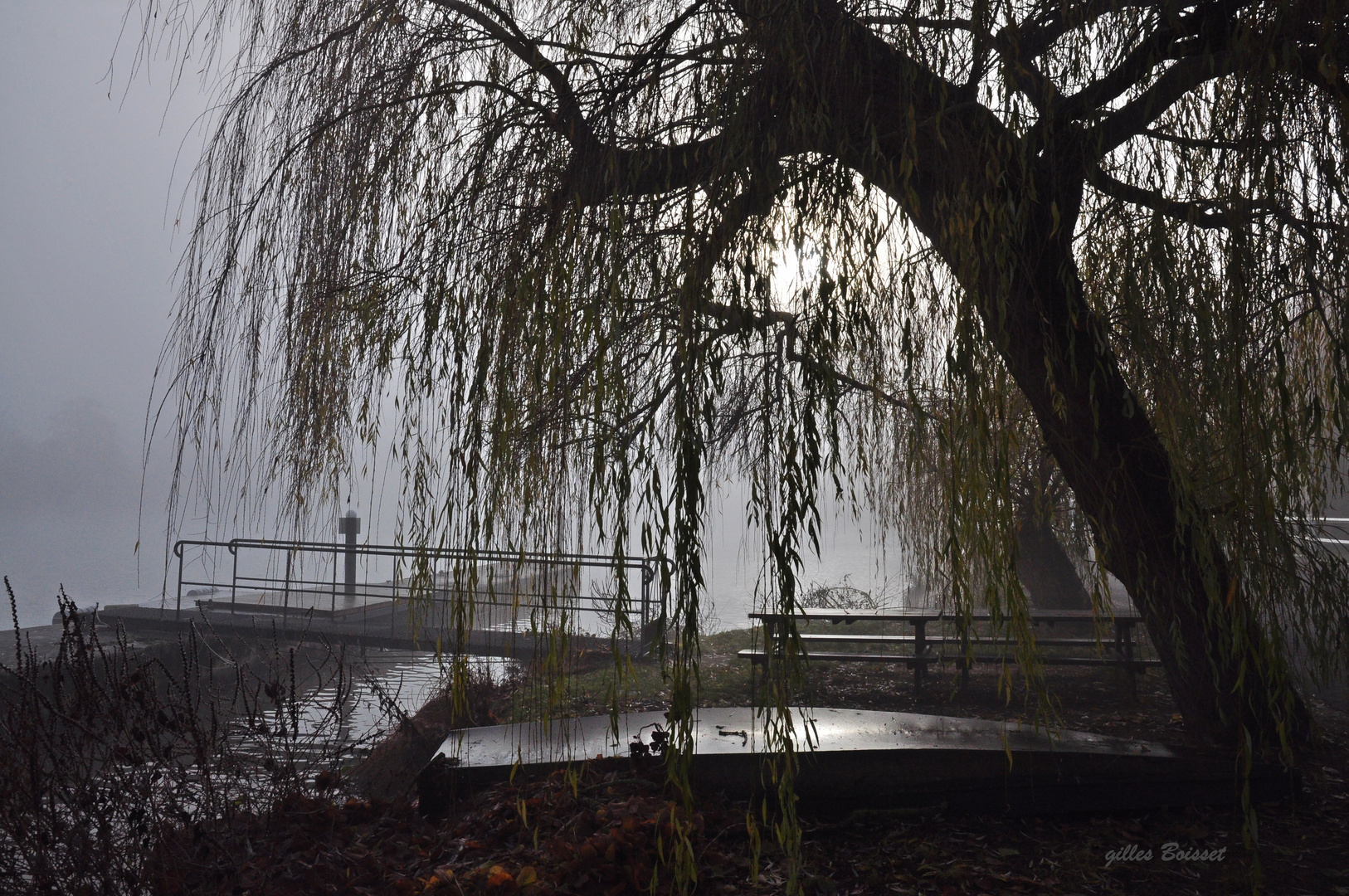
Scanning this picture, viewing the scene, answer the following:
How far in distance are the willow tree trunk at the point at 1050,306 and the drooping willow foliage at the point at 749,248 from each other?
0.03 metres

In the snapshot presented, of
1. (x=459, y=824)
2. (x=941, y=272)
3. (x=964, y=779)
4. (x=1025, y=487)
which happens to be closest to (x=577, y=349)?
(x=941, y=272)

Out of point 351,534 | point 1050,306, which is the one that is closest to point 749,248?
point 1050,306

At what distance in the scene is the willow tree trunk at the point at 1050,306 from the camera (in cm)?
211

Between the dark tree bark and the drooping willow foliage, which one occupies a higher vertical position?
the drooping willow foliage

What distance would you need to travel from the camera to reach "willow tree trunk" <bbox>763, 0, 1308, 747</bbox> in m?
2.11

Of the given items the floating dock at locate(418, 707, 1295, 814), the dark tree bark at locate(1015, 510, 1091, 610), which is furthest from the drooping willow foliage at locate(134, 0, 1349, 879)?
the dark tree bark at locate(1015, 510, 1091, 610)

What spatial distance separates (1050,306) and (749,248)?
1.35m

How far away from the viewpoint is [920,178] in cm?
284

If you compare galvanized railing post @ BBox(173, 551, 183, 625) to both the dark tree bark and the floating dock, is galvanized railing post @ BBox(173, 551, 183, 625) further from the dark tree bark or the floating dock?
→ the dark tree bark

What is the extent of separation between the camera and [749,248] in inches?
82.5

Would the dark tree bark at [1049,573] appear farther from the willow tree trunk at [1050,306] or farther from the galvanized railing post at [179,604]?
the galvanized railing post at [179,604]

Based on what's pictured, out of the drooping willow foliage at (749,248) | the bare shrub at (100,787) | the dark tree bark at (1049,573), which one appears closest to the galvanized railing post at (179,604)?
the bare shrub at (100,787)

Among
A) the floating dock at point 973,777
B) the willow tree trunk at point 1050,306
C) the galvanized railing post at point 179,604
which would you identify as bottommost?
the floating dock at point 973,777

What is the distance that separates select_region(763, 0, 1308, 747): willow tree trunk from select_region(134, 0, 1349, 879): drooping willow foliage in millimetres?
25
